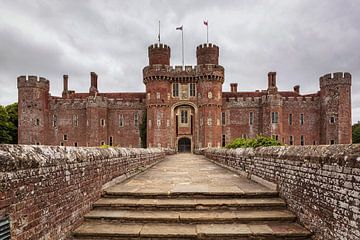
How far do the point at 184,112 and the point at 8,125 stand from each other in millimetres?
29213

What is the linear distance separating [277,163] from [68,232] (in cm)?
498

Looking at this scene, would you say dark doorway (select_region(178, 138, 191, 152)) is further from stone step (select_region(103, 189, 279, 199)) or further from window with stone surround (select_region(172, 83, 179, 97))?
stone step (select_region(103, 189, 279, 199))

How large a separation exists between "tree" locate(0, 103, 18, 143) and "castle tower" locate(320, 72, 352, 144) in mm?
50756

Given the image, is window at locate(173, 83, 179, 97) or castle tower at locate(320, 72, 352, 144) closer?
castle tower at locate(320, 72, 352, 144)

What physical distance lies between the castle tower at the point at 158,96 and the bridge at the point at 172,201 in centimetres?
3079

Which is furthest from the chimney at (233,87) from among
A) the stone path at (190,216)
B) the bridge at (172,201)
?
the stone path at (190,216)

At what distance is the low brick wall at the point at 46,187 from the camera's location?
10.6 feet

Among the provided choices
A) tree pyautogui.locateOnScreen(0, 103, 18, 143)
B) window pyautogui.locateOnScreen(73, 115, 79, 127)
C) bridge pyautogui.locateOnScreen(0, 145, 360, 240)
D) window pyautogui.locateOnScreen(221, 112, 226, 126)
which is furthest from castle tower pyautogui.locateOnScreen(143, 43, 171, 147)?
bridge pyautogui.locateOnScreen(0, 145, 360, 240)

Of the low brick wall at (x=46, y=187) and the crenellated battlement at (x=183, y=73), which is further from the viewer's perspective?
the crenellated battlement at (x=183, y=73)

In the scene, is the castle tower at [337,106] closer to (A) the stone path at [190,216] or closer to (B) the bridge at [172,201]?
(B) the bridge at [172,201]

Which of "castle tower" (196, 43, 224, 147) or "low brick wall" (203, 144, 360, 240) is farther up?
"castle tower" (196, 43, 224, 147)

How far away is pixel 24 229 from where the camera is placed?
3.44m

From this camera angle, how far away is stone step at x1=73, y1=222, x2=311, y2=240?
185 inches

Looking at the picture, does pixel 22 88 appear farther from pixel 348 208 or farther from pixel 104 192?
pixel 348 208
